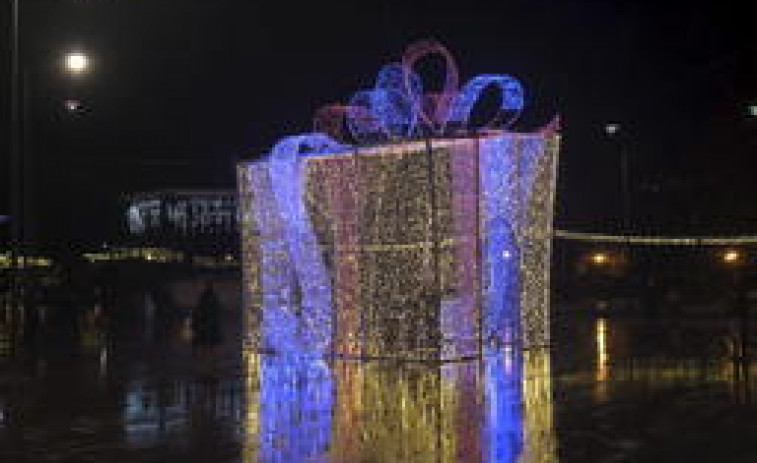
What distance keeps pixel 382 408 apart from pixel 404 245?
162 inches

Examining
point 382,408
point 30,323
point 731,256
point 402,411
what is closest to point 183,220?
point 731,256

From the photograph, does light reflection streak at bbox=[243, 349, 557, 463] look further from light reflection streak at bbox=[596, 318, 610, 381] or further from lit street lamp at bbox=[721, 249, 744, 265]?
lit street lamp at bbox=[721, 249, 744, 265]

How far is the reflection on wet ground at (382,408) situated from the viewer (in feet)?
36.5

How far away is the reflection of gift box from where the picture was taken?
17531 mm

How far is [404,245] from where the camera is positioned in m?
17.7

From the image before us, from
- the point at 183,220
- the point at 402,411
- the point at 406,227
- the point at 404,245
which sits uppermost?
the point at 183,220

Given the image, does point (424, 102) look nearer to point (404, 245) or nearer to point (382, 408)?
point (404, 245)

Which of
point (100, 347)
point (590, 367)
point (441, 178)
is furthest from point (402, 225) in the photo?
point (100, 347)

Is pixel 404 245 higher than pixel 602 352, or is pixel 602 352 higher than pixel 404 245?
pixel 404 245

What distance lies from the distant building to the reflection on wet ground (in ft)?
119

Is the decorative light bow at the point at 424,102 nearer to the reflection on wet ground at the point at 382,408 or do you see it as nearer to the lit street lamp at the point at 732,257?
the reflection on wet ground at the point at 382,408

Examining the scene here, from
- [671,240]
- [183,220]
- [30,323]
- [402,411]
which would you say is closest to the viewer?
[402,411]

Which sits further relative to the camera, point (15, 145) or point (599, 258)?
point (599, 258)

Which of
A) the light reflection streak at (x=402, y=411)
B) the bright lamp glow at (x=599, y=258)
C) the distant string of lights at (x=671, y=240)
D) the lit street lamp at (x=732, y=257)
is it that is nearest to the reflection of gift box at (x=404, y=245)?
the light reflection streak at (x=402, y=411)
